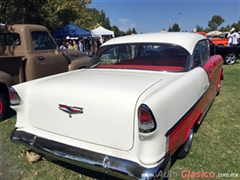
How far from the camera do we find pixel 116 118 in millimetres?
1927

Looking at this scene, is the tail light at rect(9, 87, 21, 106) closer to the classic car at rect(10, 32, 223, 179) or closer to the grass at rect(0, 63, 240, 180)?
the classic car at rect(10, 32, 223, 179)

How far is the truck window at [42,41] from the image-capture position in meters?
5.05

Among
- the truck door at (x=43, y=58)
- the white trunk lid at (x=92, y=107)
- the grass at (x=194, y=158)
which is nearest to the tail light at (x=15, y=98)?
the white trunk lid at (x=92, y=107)

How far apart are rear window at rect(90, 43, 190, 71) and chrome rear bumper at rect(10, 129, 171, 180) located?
144cm

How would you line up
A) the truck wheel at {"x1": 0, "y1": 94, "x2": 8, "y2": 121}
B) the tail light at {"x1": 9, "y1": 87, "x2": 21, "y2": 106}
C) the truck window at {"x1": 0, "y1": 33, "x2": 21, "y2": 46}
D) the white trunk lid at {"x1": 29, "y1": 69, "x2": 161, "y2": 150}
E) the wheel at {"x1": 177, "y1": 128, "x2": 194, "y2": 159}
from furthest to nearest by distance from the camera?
the truck window at {"x1": 0, "y1": 33, "x2": 21, "y2": 46}, the truck wheel at {"x1": 0, "y1": 94, "x2": 8, "y2": 121}, the wheel at {"x1": 177, "y1": 128, "x2": 194, "y2": 159}, the tail light at {"x1": 9, "y1": 87, "x2": 21, "y2": 106}, the white trunk lid at {"x1": 29, "y1": 69, "x2": 161, "y2": 150}

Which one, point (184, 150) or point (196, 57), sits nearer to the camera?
point (184, 150)

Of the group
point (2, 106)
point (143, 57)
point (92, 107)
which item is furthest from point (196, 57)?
point (2, 106)

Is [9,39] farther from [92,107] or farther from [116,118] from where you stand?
[116,118]

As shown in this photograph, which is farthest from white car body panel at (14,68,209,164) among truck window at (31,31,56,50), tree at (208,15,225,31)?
tree at (208,15,225,31)

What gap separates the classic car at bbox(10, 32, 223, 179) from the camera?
186 centimetres

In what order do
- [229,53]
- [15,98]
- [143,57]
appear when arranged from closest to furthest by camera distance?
[15,98] → [143,57] → [229,53]

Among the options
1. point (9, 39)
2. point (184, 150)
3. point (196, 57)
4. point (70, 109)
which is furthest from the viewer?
point (9, 39)

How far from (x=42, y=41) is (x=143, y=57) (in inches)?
119

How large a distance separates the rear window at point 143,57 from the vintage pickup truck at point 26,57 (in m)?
1.83
